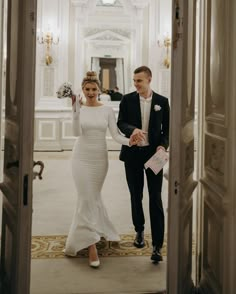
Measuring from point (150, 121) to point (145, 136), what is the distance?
0.49 ft

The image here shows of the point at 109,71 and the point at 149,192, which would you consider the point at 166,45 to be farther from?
the point at 149,192

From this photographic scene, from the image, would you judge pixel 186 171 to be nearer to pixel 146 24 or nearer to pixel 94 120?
pixel 94 120

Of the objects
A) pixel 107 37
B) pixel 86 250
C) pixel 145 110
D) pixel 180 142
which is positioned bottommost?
pixel 86 250

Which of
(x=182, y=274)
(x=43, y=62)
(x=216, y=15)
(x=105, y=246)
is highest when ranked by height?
(x=43, y=62)

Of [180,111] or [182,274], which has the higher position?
[180,111]

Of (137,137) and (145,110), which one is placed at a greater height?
(145,110)

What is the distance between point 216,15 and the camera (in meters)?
2.49

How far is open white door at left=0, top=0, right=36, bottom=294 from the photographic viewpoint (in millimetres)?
2129

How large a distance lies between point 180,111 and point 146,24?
30.2 ft

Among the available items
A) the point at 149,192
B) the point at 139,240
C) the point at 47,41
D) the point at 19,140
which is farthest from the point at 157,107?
the point at 47,41

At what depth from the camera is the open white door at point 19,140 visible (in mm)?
2129

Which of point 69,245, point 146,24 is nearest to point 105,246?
point 69,245

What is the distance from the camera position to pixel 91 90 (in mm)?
3662

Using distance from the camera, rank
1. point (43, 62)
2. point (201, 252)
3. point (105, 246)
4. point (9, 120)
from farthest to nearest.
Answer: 1. point (43, 62)
2. point (105, 246)
3. point (201, 252)
4. point (9, 120)
